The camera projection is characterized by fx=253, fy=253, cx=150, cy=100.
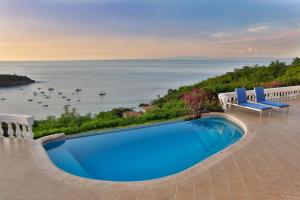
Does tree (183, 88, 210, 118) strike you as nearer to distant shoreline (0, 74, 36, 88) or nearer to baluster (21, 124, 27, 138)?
baluster (21, 124, 27, 138)

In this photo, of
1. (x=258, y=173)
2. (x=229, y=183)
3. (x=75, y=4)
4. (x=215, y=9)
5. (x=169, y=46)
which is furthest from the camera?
(x=169, y=46)

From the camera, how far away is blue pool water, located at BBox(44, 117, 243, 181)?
5659 mm

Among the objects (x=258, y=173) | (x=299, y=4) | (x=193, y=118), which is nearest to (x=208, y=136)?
(x=193, y=118)

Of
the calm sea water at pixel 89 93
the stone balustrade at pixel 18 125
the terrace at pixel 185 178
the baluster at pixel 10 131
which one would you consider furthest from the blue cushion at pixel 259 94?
the calm sea water at pixel 89 93

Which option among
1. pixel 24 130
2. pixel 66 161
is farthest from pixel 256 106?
pixel 24 130

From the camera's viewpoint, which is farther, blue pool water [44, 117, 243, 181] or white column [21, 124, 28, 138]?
white column [21, 124, 28, 138]

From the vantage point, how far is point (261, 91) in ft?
33.8

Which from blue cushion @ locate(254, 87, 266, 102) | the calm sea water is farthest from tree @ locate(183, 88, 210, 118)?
the calm sea water

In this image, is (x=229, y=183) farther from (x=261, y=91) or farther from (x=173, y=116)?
(x=261, y=91)

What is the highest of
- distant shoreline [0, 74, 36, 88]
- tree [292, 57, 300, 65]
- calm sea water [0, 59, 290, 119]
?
tree [292, 57, 300, 65]

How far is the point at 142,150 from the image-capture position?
695 centimetres

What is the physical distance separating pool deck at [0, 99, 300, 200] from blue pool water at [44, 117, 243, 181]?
29.9 inches

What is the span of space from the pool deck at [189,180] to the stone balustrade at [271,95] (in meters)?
4.35

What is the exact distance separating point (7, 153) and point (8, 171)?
1.06m
